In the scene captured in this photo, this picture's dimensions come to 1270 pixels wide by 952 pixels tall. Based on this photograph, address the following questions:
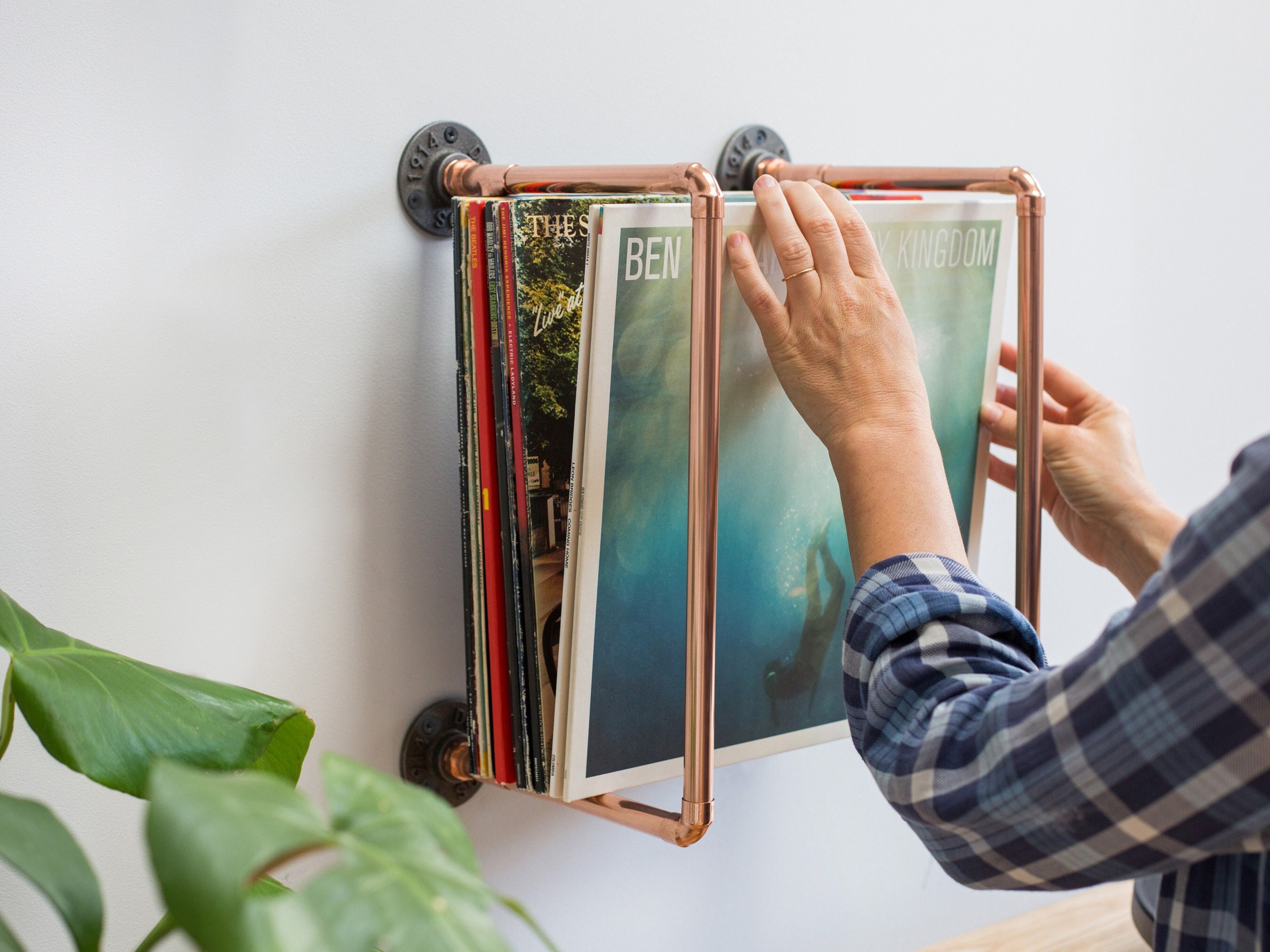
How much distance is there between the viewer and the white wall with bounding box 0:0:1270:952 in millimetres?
540

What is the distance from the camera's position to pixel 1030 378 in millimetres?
667

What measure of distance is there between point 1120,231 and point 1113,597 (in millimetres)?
363

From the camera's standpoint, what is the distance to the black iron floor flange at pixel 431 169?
0.63 meters

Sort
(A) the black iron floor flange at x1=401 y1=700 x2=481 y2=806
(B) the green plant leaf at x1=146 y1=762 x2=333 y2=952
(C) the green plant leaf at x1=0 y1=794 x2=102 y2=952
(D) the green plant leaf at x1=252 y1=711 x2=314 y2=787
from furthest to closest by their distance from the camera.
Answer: (A) the black iron floor flange at x1=401 y1=700 x2=481 y2=806 < (D) the green plant leaf at x1=252 y1=711 x2=314 y2=787 < (C) the green plant leaf at x1=0 y1=794 x2=102 y2=952 < (B) the green plant leaf at x1=146 y1=762 x2=333 y2=952

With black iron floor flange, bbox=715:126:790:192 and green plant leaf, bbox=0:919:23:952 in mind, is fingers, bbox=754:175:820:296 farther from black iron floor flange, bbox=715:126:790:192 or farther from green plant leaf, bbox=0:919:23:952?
green plant leaf, bbox=0:919:23:952

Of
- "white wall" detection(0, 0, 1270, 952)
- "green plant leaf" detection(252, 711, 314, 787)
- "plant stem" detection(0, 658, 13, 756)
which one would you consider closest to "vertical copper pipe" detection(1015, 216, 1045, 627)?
"white wall" detection(0, 0, 1270, 952)

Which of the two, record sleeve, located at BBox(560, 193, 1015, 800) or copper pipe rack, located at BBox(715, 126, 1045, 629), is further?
copper pipe rack, located at BBox(715, 126, 1045, 629)

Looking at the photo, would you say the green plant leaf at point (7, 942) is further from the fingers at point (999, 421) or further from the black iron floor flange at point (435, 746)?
the fingers at point (999, 421)

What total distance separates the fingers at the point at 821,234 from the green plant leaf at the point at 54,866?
16.1 inches

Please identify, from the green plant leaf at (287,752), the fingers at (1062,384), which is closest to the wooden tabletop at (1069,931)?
the fingers at (1062,384)

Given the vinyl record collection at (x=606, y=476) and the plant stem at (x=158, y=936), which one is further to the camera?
the vinyl record collection at (x=606, y=476)

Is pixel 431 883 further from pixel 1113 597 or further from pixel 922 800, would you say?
pixel 1113 597

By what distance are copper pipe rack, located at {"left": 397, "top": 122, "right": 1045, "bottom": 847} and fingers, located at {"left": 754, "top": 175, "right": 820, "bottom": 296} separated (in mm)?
43

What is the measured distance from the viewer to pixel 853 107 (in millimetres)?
830
